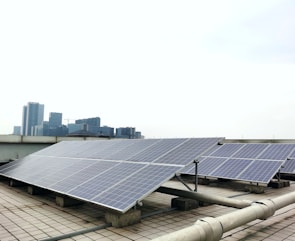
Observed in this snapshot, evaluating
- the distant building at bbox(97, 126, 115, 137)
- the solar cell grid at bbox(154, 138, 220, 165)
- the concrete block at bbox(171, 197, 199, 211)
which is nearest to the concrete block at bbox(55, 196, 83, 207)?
the solar cell grid at bbox(154, 138, 220, 165)

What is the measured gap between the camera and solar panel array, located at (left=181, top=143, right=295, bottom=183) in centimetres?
1408

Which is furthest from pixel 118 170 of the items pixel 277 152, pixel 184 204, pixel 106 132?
pixel 106 132

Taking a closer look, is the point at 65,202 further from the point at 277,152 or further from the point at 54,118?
the point at 54,118

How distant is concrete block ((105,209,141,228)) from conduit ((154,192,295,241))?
2.78 m

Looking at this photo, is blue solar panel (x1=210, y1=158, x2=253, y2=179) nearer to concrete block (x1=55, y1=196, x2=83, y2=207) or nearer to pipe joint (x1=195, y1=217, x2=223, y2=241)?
concrete block (x1=55, y1=196, x2=83, y2=207)

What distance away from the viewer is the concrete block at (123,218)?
8.05m

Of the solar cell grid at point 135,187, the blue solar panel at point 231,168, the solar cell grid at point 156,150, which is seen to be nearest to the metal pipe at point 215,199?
the solar cell grid at point 156,150

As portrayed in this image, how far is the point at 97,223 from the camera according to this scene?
8.38 m

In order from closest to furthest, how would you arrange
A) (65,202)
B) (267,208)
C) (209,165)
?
1. (267,208)
2. (65,202)
3. (209,165)

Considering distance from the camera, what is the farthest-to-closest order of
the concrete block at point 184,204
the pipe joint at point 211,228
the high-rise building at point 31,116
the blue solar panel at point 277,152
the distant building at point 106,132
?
the high-rise building at point 31,116 < the distant building at point 106,132 < the blue solar panel at point 277,152 < the concrete block at point 184,204 < the pipe joint at point 211,228

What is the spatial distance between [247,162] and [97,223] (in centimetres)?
1071

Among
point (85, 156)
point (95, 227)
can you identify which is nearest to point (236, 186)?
point (85, 156)

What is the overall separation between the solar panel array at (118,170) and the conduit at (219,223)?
6.96 feet

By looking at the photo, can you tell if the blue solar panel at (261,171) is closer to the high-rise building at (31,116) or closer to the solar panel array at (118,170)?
the solar panel array at (118,170)
